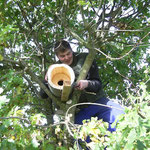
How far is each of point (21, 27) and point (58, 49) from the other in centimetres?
114

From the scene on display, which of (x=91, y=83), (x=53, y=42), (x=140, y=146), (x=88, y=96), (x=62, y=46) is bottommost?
(x=140, y=146)

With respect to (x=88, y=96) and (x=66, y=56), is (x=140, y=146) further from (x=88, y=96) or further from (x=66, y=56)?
(x=66, y=56)

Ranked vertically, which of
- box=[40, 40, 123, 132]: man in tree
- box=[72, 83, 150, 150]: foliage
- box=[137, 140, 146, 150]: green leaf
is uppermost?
box=[40, 40, 123, 132]: man in tree

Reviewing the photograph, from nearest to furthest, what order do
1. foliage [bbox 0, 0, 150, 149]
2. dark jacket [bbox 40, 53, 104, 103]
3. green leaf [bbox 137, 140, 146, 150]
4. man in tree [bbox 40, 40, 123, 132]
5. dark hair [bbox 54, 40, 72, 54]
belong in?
green leaf [bbox 137, 140, 146, 150]
foliage [bbox 0, 0, 150, 149]
dark jacket [bbox 40, 53, 104, 103]
man in tree [bbox 40, 40, 123, 132]
dark hair [bbox 54, 40, 72, 54]

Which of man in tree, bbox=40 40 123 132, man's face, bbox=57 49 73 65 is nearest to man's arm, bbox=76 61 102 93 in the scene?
man in tree, bbox=40 40 123 132

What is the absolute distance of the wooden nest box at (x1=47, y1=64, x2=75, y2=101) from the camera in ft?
8.18

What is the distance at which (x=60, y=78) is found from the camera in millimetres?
2803

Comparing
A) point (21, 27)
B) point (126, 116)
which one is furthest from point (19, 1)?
point (126, 116)

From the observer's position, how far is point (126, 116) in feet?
4.54

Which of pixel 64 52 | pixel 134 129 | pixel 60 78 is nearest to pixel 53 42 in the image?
pixel 64 52

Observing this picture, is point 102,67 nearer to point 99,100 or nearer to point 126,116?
point 99,100

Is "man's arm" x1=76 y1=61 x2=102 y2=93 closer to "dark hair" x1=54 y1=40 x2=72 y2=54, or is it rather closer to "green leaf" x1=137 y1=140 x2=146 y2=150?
"dark hair" x1=54 y1=40 x2=72 y2=54

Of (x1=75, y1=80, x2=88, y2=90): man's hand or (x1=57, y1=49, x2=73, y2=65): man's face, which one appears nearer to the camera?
(x1=75, y1=80, x2=88, y2=90): man's hand

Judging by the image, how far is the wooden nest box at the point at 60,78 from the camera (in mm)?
2492
